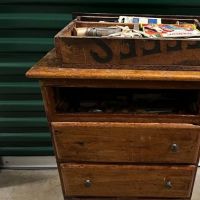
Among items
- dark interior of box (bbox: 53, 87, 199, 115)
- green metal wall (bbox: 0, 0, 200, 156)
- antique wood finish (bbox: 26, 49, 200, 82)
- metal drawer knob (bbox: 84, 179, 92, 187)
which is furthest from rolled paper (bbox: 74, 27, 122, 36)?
metal drawer knob (bbox: 84, 179, 92, 187)

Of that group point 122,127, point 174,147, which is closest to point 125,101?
point 122,127

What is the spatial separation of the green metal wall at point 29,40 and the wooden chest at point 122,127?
438 mm

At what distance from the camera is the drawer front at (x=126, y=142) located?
1021 mm

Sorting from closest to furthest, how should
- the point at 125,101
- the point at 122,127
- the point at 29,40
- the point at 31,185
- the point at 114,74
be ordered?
the point at 114,74, the point at 122,127, the point at 125,101, the point at 29,40, the point at 31,185

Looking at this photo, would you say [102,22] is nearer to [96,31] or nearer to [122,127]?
[96,31]

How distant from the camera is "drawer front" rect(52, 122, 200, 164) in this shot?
1.02 m

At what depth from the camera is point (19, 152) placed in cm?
187

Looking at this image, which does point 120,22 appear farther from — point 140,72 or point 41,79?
point 41,79

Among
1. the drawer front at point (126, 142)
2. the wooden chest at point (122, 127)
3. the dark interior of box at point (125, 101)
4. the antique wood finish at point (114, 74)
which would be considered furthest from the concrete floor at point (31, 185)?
the antique wood finish at point (114, 74)

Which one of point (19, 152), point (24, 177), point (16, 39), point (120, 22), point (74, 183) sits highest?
point (120, 22)

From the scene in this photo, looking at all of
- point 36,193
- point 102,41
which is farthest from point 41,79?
point 36,193

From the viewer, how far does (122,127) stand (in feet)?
3.35

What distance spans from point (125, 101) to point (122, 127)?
18 cm

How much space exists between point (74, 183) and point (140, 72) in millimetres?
659
